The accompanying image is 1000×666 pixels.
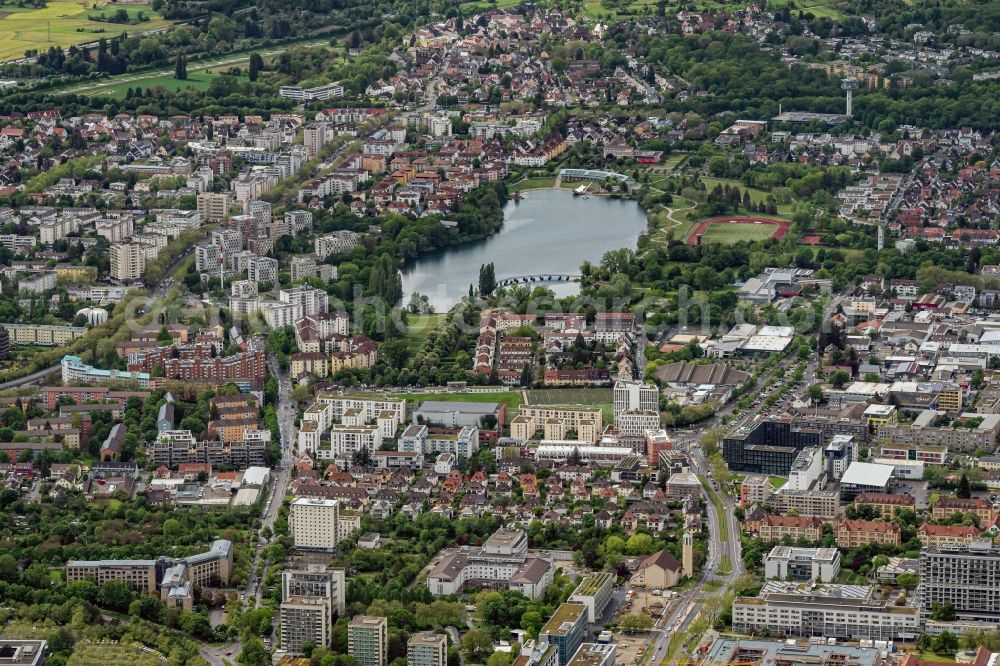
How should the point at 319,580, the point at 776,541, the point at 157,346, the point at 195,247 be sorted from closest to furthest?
1. the point at 319,580
2. the point at 776,541
3. the point at 157,346
4. the point at 195,247

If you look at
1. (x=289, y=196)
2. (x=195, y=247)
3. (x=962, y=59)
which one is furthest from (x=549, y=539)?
(x=962, y=59)

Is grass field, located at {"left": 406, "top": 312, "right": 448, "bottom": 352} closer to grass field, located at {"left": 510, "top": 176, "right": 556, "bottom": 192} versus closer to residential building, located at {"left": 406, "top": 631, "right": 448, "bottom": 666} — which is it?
grass field, located at {"left": 510, "top": 176, "right": 556, "bottom": 192}

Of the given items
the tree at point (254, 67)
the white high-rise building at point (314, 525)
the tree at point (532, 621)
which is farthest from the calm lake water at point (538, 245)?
the tree at point (532, 621)

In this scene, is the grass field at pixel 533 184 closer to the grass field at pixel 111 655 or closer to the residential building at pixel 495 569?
the residential building at pixel 495 569

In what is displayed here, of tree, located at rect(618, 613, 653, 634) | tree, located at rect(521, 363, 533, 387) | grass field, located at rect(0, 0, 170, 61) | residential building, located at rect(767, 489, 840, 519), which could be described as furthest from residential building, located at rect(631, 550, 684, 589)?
grass field, located at rect(0, 0, 170, 61)

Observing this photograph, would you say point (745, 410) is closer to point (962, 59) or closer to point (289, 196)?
point (289, 196)

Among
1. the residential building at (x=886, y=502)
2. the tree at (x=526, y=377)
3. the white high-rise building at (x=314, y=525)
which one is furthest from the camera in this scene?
the tree at (x=526, y=377)
